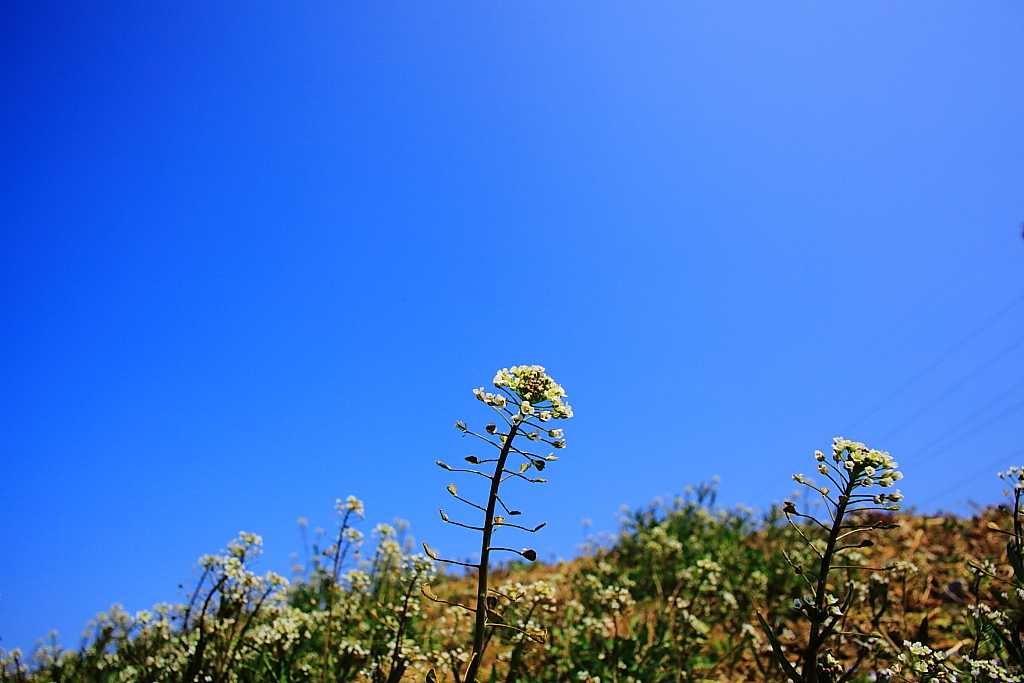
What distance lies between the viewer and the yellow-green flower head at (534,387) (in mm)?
3176

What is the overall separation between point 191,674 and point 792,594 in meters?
6.89

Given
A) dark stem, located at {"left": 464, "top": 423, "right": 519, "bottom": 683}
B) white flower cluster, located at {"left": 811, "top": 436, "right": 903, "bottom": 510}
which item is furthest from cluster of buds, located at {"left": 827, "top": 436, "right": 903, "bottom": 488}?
dark stem, located at {"left": 464, "top": 423, "right": 519, "bottom": 683}

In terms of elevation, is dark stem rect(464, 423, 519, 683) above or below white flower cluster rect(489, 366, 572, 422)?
below

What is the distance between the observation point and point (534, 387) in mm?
3236

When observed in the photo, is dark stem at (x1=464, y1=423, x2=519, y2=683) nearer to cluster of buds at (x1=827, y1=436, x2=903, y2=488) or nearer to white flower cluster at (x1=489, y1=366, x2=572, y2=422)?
white flower cluster at (x1=489, y1=366, x2=572, y2=422)

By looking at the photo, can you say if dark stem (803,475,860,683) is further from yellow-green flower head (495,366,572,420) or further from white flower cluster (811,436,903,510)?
yellow-green flower head (495,366,572,420)

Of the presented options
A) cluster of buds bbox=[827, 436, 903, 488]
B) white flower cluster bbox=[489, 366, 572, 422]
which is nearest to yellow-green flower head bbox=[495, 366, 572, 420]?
white flower cluster bbox=[489, 366, 572, 422]

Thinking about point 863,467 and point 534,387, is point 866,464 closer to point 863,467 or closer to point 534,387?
point 863,467

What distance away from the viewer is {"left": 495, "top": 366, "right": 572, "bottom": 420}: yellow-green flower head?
318cm

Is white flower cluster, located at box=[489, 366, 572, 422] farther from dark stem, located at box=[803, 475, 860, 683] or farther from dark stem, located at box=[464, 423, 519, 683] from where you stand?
dark stem, located at box=[803, 475, 860, 683]

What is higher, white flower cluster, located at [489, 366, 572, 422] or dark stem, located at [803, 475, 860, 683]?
white flower cluster, located at [489, 366, 572, 422]

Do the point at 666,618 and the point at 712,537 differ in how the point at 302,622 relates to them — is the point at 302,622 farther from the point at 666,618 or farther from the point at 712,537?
the point at 712,537

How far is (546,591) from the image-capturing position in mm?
5164

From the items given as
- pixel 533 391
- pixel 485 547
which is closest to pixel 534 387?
pixel 533 391
